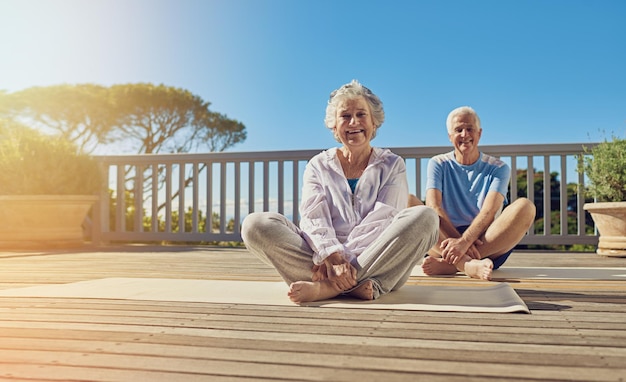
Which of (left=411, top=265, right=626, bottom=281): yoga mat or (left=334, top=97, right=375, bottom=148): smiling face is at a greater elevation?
(left=334, top=97, right=375, bottom=148): smiling face

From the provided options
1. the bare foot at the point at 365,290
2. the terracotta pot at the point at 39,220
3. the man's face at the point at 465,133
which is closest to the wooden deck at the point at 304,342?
the bare foot at the point at 365,290

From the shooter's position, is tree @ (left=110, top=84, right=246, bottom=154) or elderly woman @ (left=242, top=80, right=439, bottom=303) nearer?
elderly woman @ (left=242, top=80, right=439, bottom=303)

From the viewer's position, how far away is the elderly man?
271 cm

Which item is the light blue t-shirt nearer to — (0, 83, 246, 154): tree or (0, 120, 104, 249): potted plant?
(0, 120, 104, 249): potted plant

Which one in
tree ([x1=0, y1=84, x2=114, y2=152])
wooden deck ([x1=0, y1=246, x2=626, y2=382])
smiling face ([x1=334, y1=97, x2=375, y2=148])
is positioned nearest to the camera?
wooden deck ([x1=0, y1=246, x2=626, y2=382])

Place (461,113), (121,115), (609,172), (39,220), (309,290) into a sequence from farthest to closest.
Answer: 1. (121,115)
2. (39,220)
3. (609,172)
4. (461,113)
5. (309,290)

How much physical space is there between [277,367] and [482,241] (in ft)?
6.31

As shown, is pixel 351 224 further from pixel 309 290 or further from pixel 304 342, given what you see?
pixel 304 342

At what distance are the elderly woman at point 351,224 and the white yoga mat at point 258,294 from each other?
0.28 feet

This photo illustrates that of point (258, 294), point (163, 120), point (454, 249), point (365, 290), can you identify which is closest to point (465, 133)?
point (454, 249)

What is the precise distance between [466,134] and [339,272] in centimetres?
129

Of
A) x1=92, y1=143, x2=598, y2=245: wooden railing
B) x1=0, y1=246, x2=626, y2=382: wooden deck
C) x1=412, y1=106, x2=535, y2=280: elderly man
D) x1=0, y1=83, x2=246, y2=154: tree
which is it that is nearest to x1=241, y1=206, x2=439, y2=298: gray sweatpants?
x1=0, y1=246, x2=626, y2=382: wooden deck

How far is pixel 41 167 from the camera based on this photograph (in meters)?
5.62

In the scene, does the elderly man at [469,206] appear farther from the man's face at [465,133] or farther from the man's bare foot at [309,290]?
the man's bare foot at [309,290]
